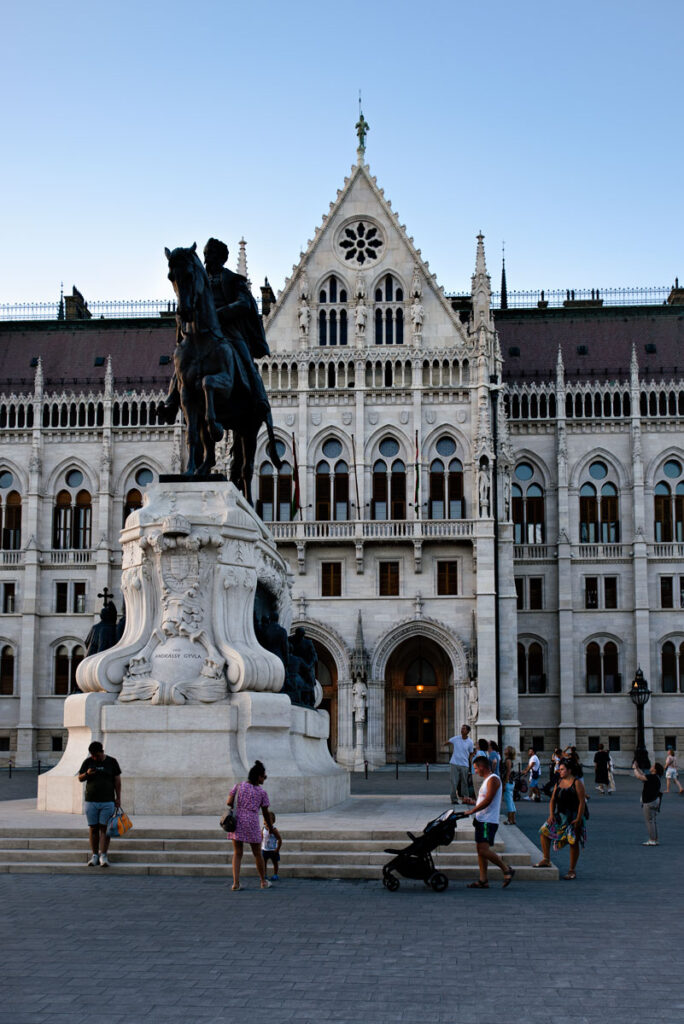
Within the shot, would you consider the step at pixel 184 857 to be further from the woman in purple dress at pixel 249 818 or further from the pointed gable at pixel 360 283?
the pointed gable at pixel 360 283

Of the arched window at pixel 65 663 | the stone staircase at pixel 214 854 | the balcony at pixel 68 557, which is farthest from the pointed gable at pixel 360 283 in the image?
the stone staircase at pixel 214 854

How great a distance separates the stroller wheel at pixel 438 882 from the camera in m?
13.9

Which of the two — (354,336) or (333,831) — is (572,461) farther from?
(333,831)

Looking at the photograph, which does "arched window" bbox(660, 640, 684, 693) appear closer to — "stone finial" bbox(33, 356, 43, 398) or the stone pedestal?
"stone finial" bbox(33, 356, 43, 398)

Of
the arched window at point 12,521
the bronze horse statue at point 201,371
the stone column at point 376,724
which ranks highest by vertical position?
the arched window at point 12,521

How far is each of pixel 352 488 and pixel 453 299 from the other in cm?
Answer: 1625

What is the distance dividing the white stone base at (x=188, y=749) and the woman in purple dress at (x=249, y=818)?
119 inches

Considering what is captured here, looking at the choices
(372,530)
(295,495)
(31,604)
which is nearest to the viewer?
(295,495)

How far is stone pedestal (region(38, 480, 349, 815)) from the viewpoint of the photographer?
1695cm

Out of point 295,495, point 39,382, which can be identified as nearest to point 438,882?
point 295,495

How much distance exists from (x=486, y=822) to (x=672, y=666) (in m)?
47.0

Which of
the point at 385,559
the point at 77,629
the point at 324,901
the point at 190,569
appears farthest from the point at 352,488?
the point at 324,901

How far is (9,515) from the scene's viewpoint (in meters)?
62.9

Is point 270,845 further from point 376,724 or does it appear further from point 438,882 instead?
point 376,724
